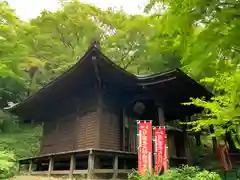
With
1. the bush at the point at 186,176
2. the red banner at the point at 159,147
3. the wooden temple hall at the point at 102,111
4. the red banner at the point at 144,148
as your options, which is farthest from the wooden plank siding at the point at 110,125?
the bush at the point at 186,176

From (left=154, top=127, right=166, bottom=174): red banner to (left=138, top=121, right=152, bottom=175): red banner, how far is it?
0.47 meters

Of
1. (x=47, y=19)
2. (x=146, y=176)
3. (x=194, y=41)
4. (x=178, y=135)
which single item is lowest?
(x=146, y=176)

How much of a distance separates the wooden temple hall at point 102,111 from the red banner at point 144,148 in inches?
54.3

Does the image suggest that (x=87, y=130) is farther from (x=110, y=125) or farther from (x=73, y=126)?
(x=73, y=126)

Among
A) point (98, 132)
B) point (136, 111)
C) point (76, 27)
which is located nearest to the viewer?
point (98, 132)

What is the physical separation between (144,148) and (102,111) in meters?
3.14

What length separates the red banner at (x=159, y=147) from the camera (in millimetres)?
9078

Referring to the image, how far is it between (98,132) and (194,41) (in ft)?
29.1

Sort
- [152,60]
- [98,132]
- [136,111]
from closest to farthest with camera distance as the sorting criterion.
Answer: [98,132] → [136,111] → [152,60]

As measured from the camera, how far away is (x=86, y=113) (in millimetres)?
11836

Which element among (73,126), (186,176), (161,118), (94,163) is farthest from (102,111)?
(186,176)

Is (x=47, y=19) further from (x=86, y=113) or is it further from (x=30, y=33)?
(x=86, y=113)

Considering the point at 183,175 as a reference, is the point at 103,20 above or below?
above

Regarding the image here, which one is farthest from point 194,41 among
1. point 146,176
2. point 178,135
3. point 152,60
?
point 152,60
